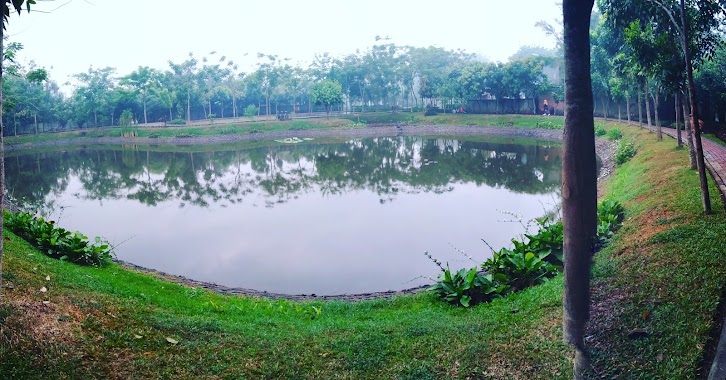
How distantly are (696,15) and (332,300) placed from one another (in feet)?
29.0

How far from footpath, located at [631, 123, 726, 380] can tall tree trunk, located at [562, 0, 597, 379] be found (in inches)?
40.7

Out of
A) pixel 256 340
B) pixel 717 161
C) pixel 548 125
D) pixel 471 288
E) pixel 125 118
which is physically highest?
pixel 125 118

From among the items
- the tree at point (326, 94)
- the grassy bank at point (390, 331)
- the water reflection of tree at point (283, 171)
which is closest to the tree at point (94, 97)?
the water reflection of tree at point (283, 171)

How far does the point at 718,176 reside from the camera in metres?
11.5

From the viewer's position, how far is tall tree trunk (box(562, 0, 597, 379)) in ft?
16.4

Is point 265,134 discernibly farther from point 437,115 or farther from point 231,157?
point 437,115

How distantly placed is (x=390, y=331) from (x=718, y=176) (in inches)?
359

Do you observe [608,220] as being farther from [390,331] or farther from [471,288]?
[390,331]

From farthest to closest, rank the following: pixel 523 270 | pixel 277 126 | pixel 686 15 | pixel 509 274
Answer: pixel 277 126 < pixel 686 15 < pixel 509 274 < pixel 523 270

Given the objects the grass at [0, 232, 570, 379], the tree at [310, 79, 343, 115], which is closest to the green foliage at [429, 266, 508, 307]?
the grass at [0, 232, 570, 379]

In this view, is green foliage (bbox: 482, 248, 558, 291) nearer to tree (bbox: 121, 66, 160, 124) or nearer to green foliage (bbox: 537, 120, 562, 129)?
green foliage (bbox: 537, 120, 562, 129)

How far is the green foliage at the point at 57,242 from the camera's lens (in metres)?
10.4

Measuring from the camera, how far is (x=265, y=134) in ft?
171

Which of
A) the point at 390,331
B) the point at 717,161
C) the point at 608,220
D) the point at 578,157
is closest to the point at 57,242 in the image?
the point at 390,331
